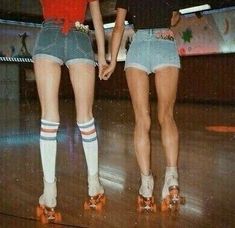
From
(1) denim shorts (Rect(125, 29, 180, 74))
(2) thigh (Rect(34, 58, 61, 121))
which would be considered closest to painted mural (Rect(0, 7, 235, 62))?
(1) denim shorts (Rect(125, 29, 180, 74))

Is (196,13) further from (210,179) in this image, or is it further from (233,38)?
(210,179)

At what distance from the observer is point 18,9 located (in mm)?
13219

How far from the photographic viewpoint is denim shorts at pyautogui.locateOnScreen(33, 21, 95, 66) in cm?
211

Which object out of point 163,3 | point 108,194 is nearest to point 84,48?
point 163,3

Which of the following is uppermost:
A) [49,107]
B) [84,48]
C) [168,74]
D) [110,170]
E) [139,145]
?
[84,48]

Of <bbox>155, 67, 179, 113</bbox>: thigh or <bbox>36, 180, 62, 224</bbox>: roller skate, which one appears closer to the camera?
<bbox>36, 180, 62, 224</bbox>: roller skate

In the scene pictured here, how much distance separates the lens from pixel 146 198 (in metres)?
2.21

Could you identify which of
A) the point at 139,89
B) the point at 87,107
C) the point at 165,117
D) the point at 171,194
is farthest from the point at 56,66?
the point at 171,194

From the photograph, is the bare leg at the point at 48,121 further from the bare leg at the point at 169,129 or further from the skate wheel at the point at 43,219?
the bare leg at the point at 169,129

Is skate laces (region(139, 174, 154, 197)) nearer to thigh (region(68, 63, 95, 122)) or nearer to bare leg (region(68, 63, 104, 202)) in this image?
bare leg (region(68, 63, 104, 202))

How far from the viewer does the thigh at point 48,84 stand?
2.10 metres

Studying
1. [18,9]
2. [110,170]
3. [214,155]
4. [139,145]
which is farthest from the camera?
[18,9]

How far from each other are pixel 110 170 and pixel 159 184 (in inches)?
22.8

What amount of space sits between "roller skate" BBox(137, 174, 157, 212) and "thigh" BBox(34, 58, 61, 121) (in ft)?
2.18
